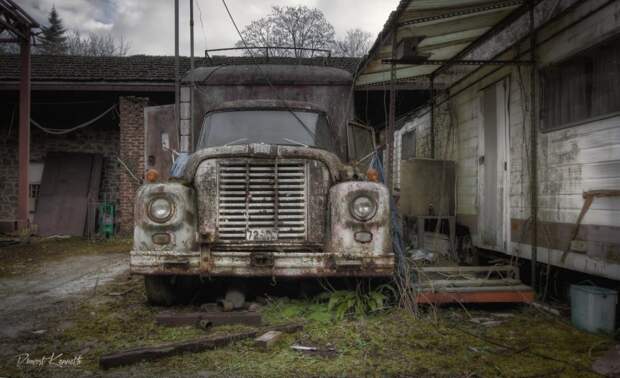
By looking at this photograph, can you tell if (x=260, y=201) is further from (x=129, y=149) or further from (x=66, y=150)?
(x=66, y=150)

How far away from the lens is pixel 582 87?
454cm

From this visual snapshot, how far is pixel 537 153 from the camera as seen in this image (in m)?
5.16

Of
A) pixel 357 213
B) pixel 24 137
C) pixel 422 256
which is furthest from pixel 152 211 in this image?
pixel 24 137

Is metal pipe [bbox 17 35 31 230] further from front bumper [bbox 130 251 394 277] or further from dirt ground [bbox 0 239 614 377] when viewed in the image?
front bumper [bbox 130 251 394 277]

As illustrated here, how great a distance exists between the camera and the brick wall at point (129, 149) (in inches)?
444

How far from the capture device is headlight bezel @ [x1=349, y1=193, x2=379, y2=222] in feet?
13.9

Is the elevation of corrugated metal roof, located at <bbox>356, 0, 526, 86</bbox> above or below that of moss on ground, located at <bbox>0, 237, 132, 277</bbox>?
above

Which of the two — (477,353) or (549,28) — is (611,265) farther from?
(549,28)

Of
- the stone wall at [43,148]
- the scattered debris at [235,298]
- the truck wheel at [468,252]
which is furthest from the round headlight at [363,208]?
the stone wall at [43,148]

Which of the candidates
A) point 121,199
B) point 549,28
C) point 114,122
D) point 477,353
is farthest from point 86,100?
point 477,353

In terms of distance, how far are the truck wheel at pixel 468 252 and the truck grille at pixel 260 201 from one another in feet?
11.1

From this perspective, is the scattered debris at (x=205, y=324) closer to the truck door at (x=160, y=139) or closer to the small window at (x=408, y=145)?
the truck door at (x=160, y=139)

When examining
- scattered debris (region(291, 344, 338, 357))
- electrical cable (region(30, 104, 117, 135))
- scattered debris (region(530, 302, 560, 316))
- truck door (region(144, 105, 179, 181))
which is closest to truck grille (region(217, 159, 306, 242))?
scattered debris (region(291, 344, 338, 357))

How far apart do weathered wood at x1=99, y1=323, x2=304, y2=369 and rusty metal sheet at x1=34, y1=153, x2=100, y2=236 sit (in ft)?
30.6
